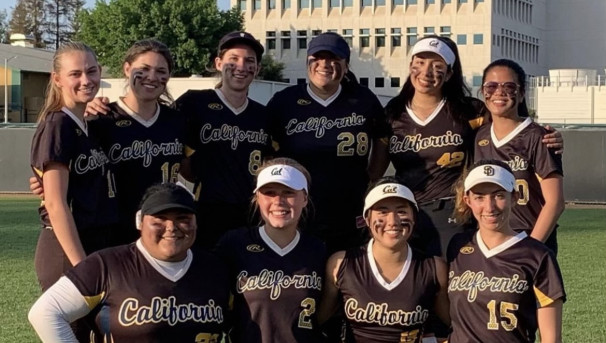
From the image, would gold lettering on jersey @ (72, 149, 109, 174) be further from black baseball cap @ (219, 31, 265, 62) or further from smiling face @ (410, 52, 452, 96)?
smiling face @ (410, 52, 452, 96)

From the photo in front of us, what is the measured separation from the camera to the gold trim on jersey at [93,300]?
365cm

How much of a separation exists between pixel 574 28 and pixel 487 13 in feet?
44.1

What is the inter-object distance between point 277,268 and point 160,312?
2.02 feet

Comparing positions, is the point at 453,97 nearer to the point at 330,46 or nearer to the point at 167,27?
the point at 330,46

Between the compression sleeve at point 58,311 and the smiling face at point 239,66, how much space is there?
5.49 ft

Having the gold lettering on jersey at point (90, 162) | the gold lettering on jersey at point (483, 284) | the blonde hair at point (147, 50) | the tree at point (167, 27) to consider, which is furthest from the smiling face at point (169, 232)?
the tree at point (167, 27)

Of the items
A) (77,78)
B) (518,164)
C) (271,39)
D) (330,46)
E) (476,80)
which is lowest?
(518,164)

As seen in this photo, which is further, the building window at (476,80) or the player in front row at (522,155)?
the building window at (476,80)

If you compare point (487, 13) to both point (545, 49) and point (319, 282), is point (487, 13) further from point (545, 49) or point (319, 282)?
point (319, 282)

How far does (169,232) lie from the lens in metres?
3.73

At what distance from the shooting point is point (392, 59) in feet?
223

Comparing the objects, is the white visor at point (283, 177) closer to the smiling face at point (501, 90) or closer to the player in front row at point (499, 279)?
Result: the player in front row at point (499, 279)

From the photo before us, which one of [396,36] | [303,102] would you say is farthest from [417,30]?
[303,102]

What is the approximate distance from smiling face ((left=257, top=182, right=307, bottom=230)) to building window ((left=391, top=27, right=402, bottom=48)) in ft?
212
